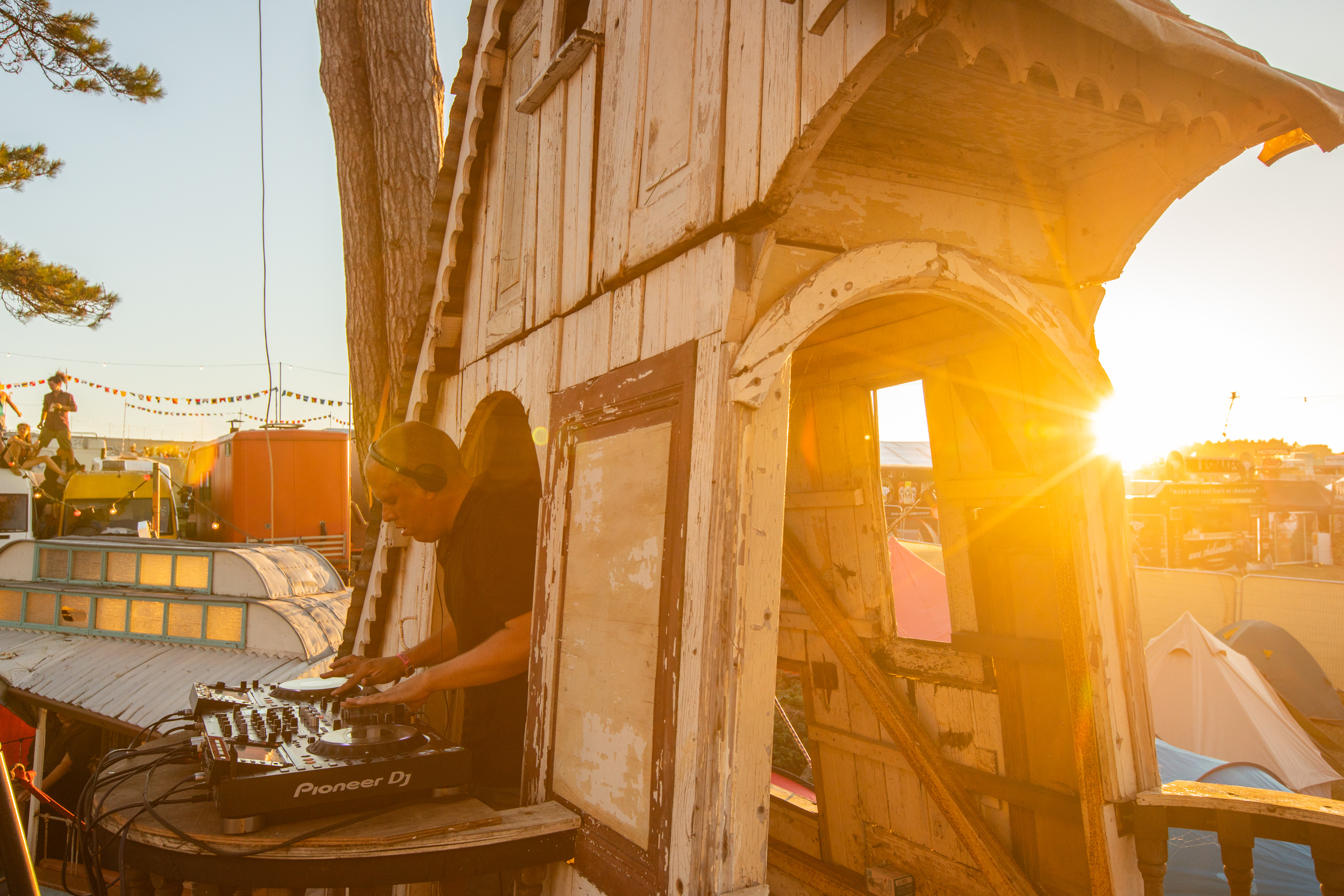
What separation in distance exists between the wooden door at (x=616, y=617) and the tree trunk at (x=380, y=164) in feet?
12.9

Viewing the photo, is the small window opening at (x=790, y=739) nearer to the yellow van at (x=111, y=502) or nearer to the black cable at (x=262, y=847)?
the black cable at (x=262, y=847)

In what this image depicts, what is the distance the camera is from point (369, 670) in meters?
3.48

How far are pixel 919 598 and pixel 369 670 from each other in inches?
495

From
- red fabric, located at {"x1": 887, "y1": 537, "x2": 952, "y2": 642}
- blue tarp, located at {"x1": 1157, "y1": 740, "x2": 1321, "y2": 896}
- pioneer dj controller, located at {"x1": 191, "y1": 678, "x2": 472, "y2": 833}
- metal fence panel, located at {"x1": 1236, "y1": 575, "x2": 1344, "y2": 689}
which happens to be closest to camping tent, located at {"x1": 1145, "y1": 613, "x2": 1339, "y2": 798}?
red fabric, located at {"x1": 887, "y1": 537, "x2": 952, "y2": 642}

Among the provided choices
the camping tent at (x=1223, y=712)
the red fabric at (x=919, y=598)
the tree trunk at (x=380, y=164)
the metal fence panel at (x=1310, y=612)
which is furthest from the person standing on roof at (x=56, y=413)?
the metal fence panel at (x=1310, y=612)

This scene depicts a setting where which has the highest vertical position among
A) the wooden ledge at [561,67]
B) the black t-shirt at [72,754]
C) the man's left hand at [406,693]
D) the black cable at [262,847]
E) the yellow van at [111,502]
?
the wooden ledge at [561,67]

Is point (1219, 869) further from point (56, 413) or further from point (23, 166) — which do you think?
point (56, 413)

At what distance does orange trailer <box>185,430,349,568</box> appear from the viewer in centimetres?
1784

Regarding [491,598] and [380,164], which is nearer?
[491,598]

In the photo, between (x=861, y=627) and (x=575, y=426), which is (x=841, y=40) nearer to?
(x=575, y=426)

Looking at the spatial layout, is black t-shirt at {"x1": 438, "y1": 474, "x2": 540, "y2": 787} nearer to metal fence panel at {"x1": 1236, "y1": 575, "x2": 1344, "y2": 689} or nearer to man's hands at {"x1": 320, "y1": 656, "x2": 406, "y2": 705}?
man's hands at {"x1": 320, "y1": 656, "x2": 406, "y2": 705}

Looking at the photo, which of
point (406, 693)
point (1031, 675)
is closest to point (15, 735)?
point (406, 693)

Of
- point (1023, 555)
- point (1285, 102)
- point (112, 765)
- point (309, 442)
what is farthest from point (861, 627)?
point (309, 442)

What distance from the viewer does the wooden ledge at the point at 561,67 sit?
3250mm
